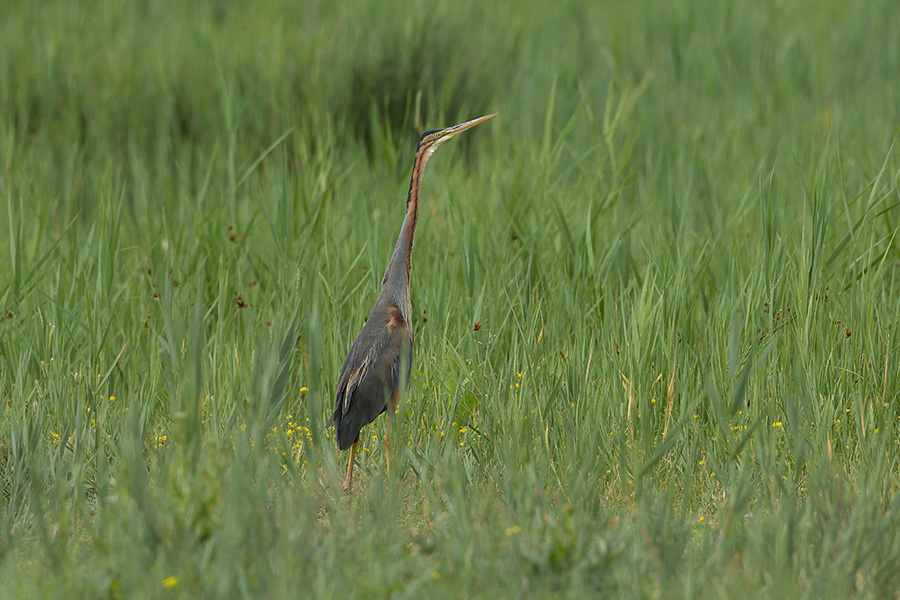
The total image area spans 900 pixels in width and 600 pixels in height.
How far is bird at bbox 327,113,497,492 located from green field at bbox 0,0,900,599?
12 centimetres

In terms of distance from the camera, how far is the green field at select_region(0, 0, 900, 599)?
2461mm

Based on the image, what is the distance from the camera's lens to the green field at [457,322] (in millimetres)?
2461

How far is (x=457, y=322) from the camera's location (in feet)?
14.5

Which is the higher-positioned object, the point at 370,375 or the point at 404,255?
the point at 404,255

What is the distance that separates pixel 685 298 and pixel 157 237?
281cm

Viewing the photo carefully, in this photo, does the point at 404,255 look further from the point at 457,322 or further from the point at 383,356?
the point at 457,322

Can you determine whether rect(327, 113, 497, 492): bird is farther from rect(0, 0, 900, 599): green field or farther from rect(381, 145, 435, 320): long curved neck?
rect(0, 0, 900, 599): green field

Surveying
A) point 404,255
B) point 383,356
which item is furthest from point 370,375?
point 404,255

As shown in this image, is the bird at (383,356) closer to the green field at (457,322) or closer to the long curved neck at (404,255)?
the long curved neck at (404,255)

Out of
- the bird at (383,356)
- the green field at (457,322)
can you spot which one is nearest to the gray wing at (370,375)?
the bird at (383,356)

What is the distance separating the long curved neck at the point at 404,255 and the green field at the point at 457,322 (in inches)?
15.0

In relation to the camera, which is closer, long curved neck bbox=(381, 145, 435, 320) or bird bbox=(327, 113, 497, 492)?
bird bbox=(327, 113, 497, 492)

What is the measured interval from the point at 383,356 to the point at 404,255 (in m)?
0.42

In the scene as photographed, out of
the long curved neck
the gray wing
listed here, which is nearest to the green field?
the gray wing
